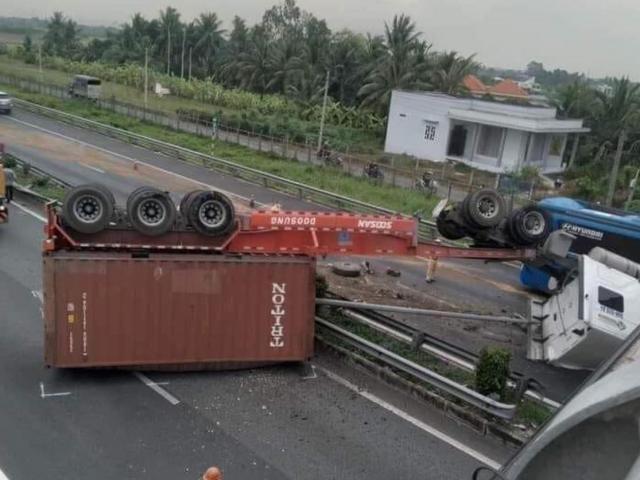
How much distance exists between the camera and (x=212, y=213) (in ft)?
34.4

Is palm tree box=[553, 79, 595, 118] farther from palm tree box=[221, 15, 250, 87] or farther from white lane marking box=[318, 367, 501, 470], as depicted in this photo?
white lane marking box=[318, 367, 501, 470]

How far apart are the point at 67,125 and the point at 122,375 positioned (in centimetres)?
3247

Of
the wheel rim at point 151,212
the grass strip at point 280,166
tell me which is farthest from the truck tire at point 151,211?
the grass strip at point 280,166

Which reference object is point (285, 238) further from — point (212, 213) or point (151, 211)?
point (151, 211)

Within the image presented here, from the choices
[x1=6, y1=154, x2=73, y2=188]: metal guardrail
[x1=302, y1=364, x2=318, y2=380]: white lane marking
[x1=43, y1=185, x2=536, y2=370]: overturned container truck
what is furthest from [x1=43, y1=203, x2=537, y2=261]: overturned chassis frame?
[x1=6, y1=154, x2=73, y2=188]: metal guardrail

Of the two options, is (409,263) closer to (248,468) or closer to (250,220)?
(250,220)

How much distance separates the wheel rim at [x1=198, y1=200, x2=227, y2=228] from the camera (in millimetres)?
10391

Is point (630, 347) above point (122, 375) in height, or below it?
above

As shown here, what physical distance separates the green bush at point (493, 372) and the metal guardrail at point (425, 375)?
10.1 inches

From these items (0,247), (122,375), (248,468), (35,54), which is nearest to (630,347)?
(248,468)

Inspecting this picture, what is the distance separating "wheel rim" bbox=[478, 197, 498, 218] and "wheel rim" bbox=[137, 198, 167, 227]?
17.9 ft

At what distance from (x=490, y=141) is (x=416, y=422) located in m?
35.4

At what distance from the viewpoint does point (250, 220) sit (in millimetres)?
10445

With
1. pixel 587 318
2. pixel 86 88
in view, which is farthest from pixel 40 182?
pixel 86 88
